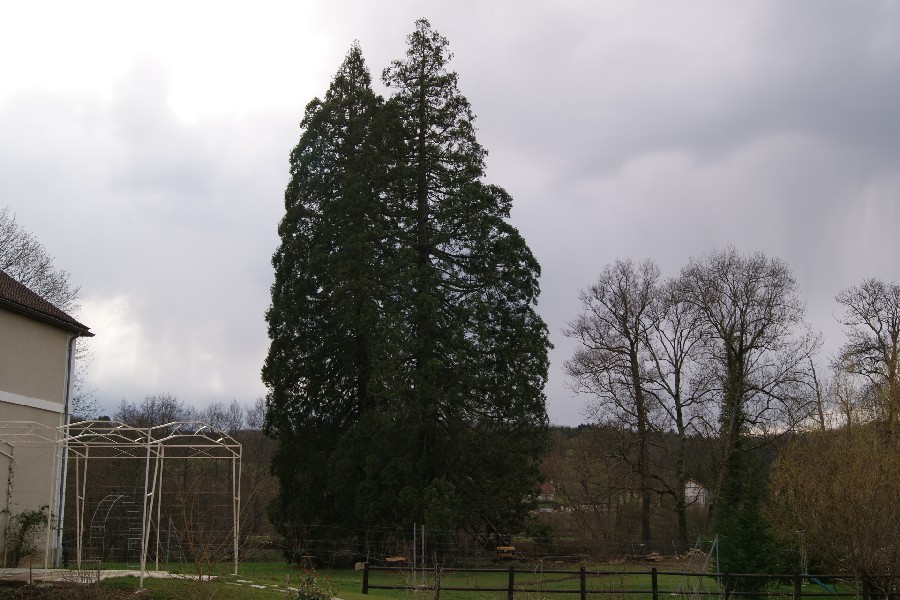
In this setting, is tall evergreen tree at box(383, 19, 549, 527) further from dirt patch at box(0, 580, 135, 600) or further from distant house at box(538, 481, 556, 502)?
dirt patch at box(0, 580, 135, 600)

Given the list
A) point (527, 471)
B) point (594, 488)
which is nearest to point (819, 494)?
point (527, 471)

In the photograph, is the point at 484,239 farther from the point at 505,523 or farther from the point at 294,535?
the point at 294,535

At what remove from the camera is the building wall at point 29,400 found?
17500 millimetres

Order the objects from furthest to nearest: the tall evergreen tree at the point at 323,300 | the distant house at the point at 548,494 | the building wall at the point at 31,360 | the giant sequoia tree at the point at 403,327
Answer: the distant house at the point at 548,494 < the tall evergreen tree at the point at 323,300 < the giant sequoia tree at the point at 403,327 < the building wall at the point at 31,360

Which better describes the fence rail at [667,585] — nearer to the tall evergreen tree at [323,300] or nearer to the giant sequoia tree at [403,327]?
the giant sequoia tree at [403,327]

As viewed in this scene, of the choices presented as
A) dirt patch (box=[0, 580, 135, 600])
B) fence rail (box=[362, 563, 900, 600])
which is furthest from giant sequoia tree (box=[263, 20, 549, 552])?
dirt patch (box=[0, 580, 135, 600])

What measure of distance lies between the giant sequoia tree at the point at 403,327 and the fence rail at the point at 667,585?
3.39 m

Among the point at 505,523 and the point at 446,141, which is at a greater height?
the point at 446,141

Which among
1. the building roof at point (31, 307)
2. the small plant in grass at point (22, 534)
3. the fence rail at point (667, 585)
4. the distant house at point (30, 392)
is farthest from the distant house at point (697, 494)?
the small plant in grass at point (22, 534)

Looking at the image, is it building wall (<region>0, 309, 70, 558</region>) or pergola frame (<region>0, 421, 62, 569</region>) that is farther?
building wall (<region>0, 309, 70, 558</region>)

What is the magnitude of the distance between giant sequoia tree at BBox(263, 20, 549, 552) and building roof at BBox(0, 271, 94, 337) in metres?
9.47

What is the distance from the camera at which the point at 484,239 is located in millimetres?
28859

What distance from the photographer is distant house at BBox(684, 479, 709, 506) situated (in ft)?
112

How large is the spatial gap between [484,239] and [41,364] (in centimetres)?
1519
